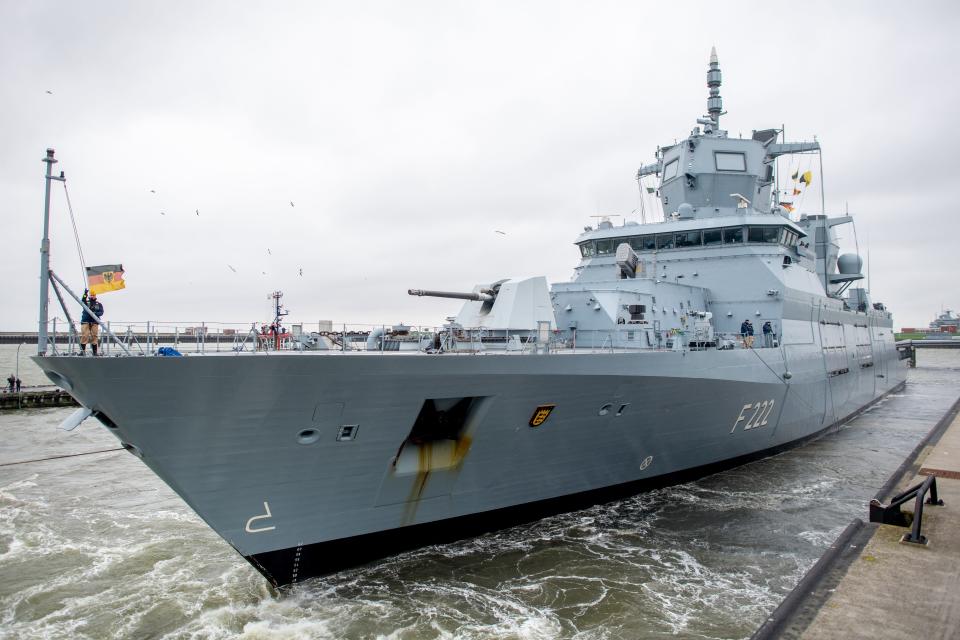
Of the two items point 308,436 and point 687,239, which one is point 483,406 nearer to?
point 308,436

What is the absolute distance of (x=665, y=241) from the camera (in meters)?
16.2

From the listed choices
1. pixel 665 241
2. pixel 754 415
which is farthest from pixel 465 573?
pixel 665 241

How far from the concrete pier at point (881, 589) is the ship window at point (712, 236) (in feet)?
30.0

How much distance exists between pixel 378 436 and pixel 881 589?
5.58 m

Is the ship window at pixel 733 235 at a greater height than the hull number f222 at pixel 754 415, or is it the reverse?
the ship window at pixel 733 235

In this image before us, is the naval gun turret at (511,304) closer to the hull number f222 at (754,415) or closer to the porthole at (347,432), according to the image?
the porthole at (347,432)

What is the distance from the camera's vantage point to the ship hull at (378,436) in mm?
6574

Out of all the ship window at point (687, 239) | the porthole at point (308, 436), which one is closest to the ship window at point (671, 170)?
the ship window at point (687, 239)

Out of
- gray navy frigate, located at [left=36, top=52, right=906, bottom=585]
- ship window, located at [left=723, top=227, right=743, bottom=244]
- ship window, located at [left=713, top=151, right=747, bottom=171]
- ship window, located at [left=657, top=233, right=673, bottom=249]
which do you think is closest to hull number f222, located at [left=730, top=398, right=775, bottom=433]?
gray navy frigate, located at [left=36, top=52, right=906, bottom=585]

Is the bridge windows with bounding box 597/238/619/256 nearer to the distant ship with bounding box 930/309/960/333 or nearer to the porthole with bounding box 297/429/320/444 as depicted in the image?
the porthole with bounding box 297/429/320/444

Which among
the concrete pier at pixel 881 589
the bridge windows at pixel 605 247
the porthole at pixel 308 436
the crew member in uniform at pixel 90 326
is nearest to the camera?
the concrete pier at pixel 881 589

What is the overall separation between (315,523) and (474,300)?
15.7 feet

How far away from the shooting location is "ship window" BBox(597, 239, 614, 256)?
54.3ft


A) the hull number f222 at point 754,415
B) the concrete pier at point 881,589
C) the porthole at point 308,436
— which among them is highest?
the porthole at point 308,436
